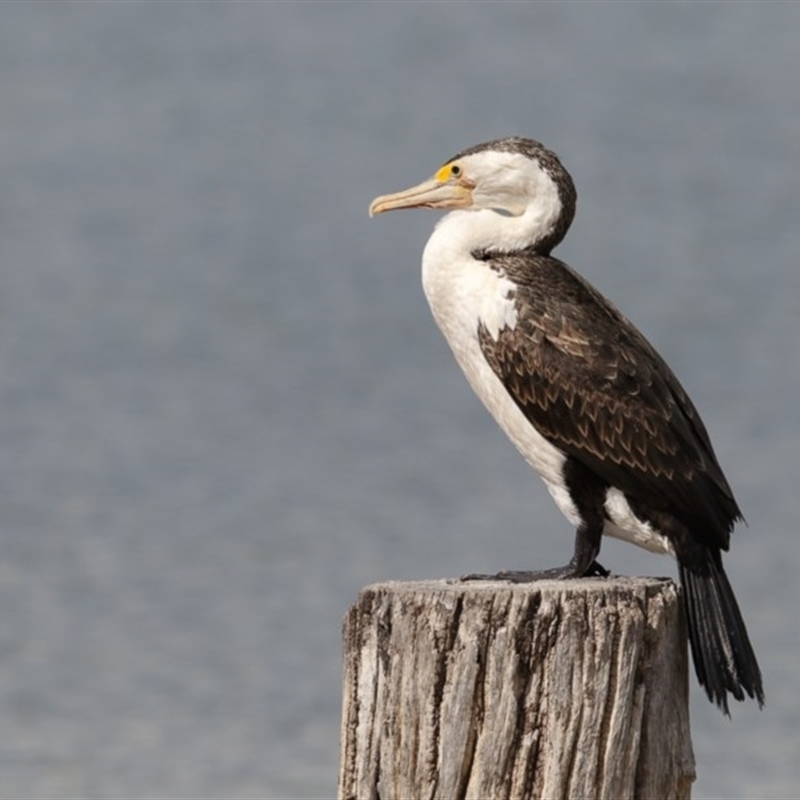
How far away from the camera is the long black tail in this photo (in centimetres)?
524

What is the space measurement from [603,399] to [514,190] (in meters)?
0.74

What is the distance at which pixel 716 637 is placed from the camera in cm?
525

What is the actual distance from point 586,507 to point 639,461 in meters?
0.26

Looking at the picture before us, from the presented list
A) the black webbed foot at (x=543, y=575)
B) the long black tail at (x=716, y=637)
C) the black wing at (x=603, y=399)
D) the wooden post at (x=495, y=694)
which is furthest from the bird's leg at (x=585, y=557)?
the wooden post at (x=495, y=694)

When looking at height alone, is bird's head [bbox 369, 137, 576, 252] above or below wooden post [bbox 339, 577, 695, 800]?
above

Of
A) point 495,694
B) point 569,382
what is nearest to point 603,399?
point 569,382

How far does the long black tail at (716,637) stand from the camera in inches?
206

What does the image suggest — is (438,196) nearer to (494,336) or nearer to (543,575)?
(494,336)

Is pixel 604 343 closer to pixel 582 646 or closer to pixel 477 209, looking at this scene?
pixel 477 209

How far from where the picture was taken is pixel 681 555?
5547 mm

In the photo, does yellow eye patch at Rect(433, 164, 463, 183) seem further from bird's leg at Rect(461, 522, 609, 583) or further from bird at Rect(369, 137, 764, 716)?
bird's leg at Rect(461, 522, 609, 583)

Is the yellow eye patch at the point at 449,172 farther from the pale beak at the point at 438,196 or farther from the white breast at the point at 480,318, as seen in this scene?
the white breast at the point at 480,318

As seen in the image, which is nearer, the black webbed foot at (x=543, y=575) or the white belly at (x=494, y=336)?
the black webbed foot at (x=543, y=575)

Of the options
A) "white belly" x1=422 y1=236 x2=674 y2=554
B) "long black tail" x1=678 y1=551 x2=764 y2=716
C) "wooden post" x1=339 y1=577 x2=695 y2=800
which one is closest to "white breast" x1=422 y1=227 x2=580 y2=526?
"white belly" x1=422 y1=236 x2=674 y2=554
